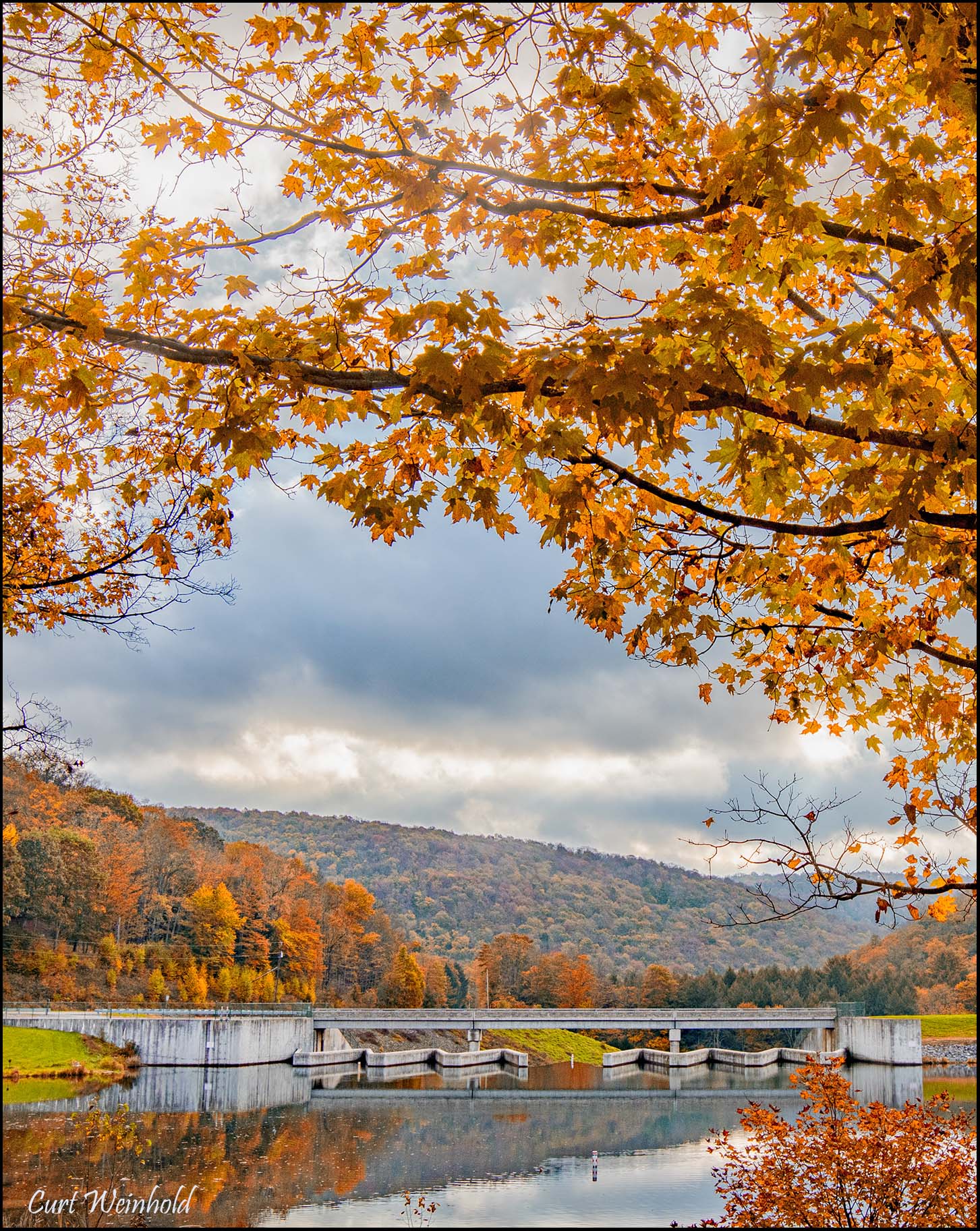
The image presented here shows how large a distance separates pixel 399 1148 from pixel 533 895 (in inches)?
1827

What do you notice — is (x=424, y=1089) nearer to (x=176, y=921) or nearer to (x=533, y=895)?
(x=176, y=921)

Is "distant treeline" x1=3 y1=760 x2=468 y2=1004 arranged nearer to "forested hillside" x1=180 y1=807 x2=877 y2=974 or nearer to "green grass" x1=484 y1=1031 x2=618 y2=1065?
"green grass" x1=484 y1=1031 x2=618 y2=1065

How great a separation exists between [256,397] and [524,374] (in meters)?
1.17

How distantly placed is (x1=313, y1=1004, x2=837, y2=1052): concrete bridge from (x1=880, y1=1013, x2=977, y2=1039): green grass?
21.0ft

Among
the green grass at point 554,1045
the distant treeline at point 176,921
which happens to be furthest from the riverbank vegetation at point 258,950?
the green grass at point 554,1045

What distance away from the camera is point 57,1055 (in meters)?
26.5

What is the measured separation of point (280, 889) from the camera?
49.5 metres

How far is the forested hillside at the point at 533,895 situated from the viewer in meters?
55.1

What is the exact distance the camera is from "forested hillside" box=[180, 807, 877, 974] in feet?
181

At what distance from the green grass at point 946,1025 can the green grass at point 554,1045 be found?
15646mm

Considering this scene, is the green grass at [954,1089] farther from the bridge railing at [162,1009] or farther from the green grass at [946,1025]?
the bridge railing at [162,1009]

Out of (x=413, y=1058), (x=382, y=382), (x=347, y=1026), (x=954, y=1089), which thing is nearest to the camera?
(x=382, y=382)

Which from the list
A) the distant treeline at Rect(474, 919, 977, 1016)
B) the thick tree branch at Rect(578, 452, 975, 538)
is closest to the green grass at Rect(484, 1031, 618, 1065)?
the distant treeline at Rect(474, 919, 977, 1016)

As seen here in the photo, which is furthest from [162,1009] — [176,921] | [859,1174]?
[859,1174]
